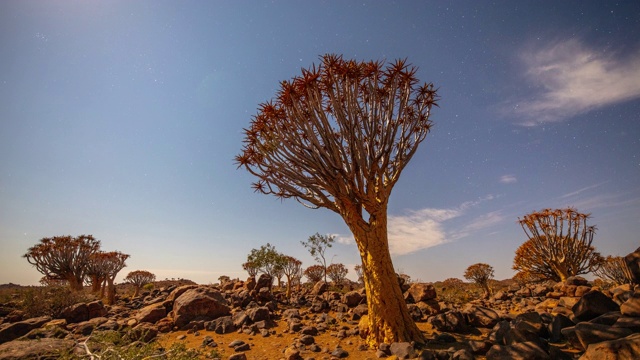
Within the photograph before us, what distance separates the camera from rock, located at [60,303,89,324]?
37.8 feet

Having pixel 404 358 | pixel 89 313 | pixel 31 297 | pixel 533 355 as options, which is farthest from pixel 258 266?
pixel 533 355

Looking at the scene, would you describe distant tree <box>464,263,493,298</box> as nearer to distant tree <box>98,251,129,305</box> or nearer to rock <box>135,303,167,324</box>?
rock <box>135,303,167,324</box>

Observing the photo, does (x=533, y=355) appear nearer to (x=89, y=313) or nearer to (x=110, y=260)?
(x=89, y=313)

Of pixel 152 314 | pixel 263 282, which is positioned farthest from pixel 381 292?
pixel 152 314

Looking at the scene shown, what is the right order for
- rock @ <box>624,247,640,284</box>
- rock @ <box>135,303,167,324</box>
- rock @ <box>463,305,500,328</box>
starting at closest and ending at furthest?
1. rock @ <box>624,247,640,284</box>
2. rock @ <box>463,305,500,328</box>
3. rock @ <box>135,303,167,324</box>

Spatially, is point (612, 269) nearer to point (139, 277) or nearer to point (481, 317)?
point (481, 317)

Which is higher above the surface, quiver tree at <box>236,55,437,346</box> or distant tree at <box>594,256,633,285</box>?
quiver tree at <box>236,55,437,346</box>

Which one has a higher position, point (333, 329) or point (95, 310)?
point (95, 310)

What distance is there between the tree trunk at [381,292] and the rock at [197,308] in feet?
22.9

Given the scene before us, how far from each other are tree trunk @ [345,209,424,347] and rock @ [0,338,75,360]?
6.57 m

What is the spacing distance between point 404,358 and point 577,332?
3278 millimetres

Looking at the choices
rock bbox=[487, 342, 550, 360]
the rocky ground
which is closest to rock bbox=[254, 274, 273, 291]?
the rocky ground

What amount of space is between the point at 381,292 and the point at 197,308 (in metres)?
8.05

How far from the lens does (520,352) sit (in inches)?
187
